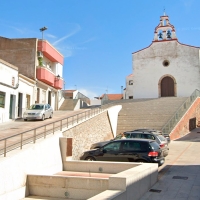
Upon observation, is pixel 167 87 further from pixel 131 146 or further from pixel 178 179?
pixel 178 179

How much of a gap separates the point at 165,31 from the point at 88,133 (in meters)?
27.2

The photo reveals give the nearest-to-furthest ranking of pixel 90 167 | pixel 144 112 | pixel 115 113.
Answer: pixel 90 167
pixel 115 113
pixel 144 112

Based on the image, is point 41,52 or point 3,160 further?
point 41,52

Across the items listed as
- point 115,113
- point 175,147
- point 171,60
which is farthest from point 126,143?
point 171,60

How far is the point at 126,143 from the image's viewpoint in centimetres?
1277

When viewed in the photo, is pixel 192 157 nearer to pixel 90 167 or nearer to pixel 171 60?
pixel 90 167

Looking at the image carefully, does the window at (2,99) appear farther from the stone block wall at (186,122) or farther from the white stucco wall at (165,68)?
the white stucco wall at (165,68)

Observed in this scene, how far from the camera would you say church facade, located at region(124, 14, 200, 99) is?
3794 cm

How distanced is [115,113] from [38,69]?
30.6 ft

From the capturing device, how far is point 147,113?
2869cm

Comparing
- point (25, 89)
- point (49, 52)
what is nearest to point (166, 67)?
point (49, 52)

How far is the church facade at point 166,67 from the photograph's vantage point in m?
37.9

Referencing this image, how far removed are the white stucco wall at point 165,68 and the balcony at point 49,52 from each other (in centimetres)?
1191

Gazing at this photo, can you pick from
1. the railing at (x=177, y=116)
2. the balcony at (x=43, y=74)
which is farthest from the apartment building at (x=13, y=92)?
the railing at (x=177, y=116)
